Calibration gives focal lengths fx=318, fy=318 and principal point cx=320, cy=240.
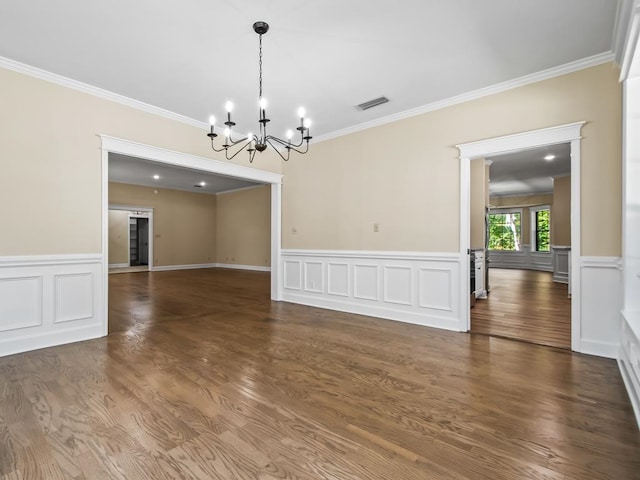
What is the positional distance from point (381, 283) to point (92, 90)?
4327mm

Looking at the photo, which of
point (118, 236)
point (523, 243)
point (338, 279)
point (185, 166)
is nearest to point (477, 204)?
point (338, 279)

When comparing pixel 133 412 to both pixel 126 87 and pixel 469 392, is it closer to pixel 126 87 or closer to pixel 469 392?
pixel 469 392

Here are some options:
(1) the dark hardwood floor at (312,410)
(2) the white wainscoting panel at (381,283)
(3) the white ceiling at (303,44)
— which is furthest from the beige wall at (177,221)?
(1) the dark hardwood floor at (312,410)

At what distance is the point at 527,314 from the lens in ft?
15.8

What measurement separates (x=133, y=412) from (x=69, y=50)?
10.5ft

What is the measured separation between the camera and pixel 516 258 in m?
12.6

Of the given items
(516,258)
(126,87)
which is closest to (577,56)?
(126,87)

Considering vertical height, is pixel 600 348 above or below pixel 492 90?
below

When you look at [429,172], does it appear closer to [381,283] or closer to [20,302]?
[381,283]

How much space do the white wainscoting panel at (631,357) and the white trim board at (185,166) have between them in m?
4.61

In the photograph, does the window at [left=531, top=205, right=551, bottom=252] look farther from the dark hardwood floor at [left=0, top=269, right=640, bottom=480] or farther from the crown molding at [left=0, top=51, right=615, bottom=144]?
the dark hardwood floor at [left=0, top=269, right=640, bottom=480]

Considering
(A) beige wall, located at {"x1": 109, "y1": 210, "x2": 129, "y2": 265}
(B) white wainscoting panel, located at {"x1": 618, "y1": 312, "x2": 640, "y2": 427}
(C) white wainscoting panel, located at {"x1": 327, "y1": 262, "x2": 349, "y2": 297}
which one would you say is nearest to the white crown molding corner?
(B) white wainscoting panel, located at {"x1": 618, "y1": 312, "x2": 640, "y2": 427}

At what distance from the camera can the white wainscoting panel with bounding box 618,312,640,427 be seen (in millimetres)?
2041

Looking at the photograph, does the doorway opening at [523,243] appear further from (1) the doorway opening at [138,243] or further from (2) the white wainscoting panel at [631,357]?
(1) the doorway opening at [138,243]
